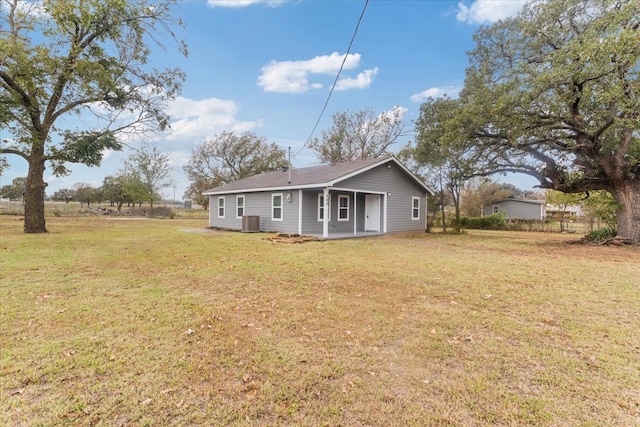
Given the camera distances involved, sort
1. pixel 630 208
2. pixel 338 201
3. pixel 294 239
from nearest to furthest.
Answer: pixel 630 208
pixel 294 239
pixel 338 201

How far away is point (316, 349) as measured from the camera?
10.3 feet

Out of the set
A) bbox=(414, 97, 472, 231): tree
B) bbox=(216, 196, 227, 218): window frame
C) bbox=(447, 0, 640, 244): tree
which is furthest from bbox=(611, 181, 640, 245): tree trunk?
bbox=(216, 196, 227, 218): window frame

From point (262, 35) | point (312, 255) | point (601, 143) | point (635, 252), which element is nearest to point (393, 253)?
point (312, 255)

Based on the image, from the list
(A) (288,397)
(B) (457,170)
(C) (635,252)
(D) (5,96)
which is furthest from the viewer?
(B) (457,170)

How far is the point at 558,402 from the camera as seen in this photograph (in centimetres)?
234

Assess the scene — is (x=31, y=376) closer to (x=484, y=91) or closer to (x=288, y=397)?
(x=288, y=397)

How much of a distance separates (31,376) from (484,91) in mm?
13494

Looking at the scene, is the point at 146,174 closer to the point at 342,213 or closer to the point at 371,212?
the point at 342,213

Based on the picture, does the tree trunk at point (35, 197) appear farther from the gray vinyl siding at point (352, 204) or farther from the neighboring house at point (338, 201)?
the gray vinyl siding at point (352, 204)

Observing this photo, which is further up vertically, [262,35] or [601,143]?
[262,35]

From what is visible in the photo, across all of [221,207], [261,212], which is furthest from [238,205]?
[261,212]

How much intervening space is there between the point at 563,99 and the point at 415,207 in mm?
8996

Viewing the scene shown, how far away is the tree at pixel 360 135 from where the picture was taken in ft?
99.2

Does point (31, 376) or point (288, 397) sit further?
point (31, 376)
